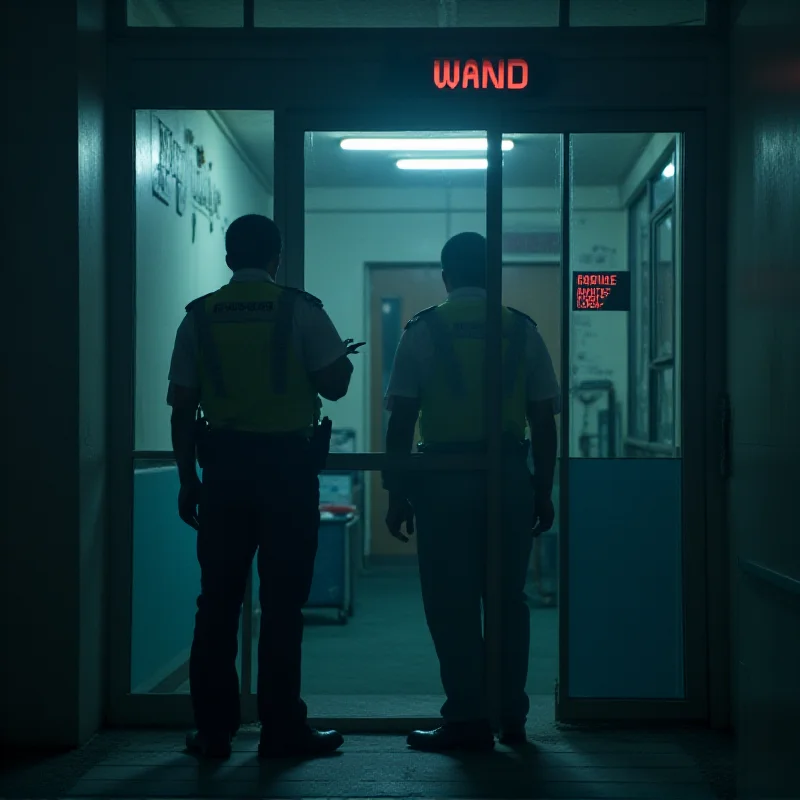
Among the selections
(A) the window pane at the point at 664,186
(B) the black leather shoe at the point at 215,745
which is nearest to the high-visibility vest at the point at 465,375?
(A) the window pane at the point at 664,186

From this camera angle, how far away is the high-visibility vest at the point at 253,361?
130 inches

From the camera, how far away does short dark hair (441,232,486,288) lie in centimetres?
378

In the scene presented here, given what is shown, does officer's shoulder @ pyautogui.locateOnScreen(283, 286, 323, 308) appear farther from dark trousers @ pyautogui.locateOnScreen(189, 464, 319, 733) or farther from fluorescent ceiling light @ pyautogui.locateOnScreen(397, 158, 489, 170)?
fluorescent ceiling light @ pyautogui.locateOnScreen(397, 158, 489, 170)

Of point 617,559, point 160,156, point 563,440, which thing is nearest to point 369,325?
point 160,156

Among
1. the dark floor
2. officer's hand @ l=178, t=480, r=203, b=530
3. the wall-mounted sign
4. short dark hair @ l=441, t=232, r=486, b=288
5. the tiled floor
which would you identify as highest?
short dark hair @ l=441, t=232, r=486, b=288

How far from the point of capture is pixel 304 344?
10.9 ft

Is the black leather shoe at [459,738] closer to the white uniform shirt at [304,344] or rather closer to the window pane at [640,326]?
the white uniform shirt at [304,344]

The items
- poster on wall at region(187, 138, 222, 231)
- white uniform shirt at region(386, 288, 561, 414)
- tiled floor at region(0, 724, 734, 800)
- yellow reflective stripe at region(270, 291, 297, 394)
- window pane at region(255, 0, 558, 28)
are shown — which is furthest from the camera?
poster on wall at region(187, 138, 222, 231)

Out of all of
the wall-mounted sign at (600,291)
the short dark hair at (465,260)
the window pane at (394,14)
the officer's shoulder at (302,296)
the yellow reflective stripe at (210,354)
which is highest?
the window pane at (394,14)

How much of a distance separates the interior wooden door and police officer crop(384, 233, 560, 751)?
1776mm

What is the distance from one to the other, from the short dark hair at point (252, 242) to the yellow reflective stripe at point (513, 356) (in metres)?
0.87

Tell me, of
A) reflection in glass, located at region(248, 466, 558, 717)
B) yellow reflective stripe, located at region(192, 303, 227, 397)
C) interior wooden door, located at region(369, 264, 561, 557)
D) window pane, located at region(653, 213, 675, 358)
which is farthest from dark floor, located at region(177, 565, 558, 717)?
window pane, located at region(653, 213, 675, 358)

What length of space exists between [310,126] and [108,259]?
835 millimetres

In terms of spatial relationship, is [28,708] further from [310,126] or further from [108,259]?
[310,126]
